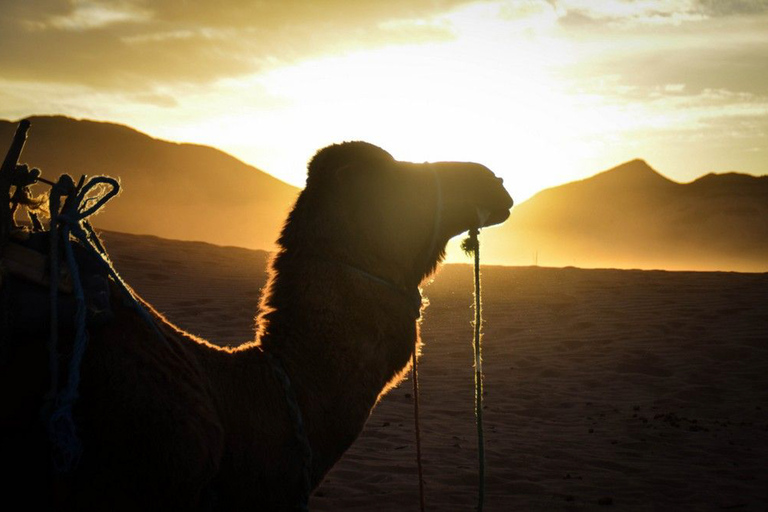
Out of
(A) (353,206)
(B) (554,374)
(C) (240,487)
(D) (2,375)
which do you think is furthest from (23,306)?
Result: (B) (554,374)

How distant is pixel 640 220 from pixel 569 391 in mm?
126923

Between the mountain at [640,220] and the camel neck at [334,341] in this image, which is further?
the mountain at [640,220]

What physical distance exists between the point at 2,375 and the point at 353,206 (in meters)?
1.38

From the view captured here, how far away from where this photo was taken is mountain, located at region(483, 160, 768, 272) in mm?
105500

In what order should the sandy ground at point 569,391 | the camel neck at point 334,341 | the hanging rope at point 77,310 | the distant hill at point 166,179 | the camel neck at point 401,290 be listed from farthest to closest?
the distant hill at point 166,179, the sandy ground at point 569,391, the camel neck at point 401,290, the camel neck at point 334,341, the hanging rope at point 77,310

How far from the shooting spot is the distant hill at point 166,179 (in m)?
80.8

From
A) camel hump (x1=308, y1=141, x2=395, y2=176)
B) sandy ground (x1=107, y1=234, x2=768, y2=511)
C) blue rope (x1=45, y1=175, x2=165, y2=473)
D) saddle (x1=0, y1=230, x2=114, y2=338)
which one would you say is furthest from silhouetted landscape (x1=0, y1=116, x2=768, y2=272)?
saddle (x1=0, y1=230, x2=114, y2=338)

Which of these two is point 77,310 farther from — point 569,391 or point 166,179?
point 166,179

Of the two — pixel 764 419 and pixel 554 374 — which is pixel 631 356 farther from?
pixel 764 419

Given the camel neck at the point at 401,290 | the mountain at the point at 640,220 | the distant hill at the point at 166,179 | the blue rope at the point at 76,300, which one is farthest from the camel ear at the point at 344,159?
the mountain at the point at 640,220

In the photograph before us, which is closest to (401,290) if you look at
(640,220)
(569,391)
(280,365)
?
(280,365)

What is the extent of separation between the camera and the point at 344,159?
2.97 metres

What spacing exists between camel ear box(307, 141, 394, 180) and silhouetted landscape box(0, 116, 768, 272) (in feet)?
233

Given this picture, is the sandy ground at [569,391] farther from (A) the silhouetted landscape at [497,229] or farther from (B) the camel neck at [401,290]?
(A) the silhouetted landscape at [497,229]
